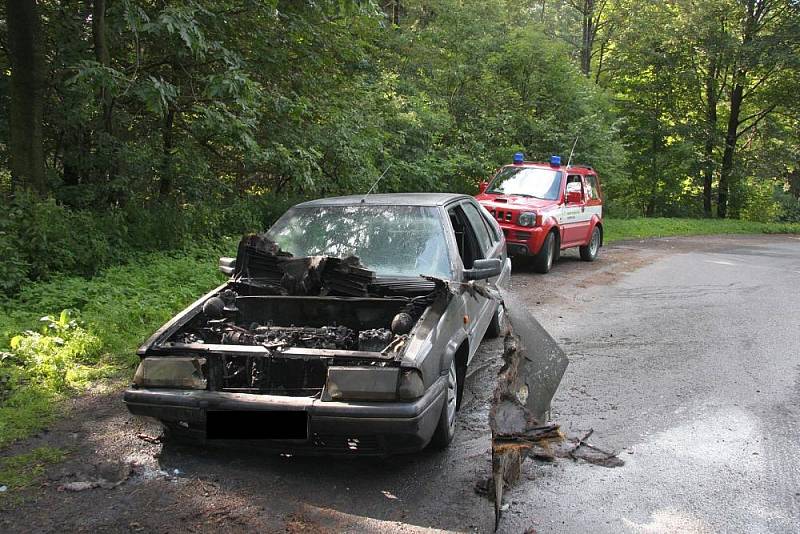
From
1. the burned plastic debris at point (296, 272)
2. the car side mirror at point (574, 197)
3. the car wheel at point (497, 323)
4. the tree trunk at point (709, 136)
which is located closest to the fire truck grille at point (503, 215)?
the car side mirror at point (574, 197)

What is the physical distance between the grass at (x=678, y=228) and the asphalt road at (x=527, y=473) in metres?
13.0

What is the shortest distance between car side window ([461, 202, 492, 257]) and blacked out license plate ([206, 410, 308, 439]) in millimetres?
2923

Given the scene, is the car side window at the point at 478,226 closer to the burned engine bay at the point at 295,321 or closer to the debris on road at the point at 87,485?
the burned engine bay at the point at 295,321

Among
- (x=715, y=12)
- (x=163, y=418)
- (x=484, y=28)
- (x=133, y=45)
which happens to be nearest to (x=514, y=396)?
(x=163, y=418)

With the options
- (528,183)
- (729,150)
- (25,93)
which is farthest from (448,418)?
(729,150)

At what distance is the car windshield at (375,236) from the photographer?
195 inches

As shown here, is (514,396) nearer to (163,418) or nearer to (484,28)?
(163,418)

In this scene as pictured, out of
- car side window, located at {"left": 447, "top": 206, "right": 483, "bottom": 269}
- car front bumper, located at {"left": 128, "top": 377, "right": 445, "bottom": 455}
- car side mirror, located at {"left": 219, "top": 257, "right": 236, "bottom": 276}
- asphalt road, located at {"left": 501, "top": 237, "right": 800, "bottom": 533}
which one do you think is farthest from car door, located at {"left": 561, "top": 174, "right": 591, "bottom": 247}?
car front bumper, located at {"left": 128, "top": 377, "right": 445, "bottom": 455}

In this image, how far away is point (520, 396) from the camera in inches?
169

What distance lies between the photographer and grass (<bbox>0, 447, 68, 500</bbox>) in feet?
12.0

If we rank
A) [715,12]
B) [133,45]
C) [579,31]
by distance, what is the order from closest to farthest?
[133,45]
[715,12]
[579,31]

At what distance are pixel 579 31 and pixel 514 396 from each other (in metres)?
32.9

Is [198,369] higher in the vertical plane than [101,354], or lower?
higher

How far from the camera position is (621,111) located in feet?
89.1
